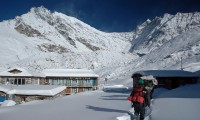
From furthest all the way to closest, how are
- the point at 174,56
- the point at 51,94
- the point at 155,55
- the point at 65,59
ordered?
the point at 65,59 < the point at 155,55 < the point at 174,56 < the point at 51,94

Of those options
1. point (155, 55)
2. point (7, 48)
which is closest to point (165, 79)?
point (155, 55)

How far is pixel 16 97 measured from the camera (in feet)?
116

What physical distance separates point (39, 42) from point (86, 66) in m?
82.3

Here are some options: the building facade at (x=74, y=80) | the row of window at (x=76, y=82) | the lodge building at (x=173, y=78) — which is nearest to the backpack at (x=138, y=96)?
the lodge building at (x=173, y=78)

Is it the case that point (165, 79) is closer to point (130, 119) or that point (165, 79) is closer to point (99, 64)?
point (130, 119)

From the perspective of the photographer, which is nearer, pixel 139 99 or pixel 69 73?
pixel 139 99

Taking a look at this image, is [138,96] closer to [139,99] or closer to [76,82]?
[139,99]

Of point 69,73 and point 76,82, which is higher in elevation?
point 69,73

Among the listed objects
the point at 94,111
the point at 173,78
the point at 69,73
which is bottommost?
the point at 94,111

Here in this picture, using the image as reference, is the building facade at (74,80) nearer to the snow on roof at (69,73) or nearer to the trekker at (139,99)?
the snow on roof at (69,73)

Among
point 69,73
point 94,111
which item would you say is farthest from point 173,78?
point 94,111

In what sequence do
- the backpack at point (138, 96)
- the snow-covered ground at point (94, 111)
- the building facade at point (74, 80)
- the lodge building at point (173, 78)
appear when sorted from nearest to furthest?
the backpack at point (138, 96)
the snow-covered ground at point (94, 111)
the lodge building at point (173, 78)
the building facade at point (74, 80)

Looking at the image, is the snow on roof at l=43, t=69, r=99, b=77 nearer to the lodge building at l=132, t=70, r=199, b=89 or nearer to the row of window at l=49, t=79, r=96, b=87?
the row of window at l=49, t=79, r=96, b=87

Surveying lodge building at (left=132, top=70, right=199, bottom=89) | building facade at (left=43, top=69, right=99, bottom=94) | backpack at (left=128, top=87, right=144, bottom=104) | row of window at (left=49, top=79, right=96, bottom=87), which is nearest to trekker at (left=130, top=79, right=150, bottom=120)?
backpack at (left=128, top=87, right=144, bottom=104)
